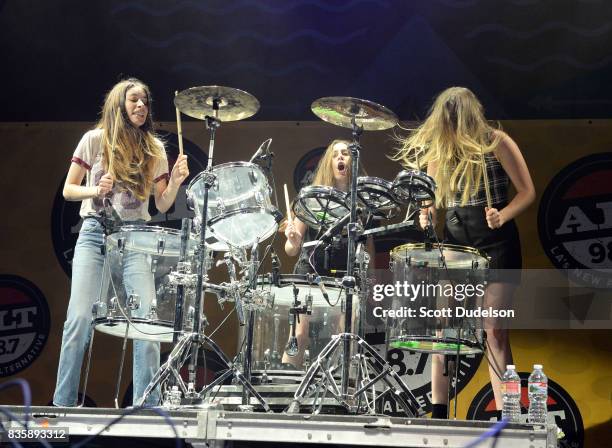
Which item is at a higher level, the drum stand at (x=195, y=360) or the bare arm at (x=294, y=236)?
the bare arm at (x=294, y=236)

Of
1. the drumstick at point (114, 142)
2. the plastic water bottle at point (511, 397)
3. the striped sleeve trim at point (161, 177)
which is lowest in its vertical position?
the plastic water bottle at point (511, 397)

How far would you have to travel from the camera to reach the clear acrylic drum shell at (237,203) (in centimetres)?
410

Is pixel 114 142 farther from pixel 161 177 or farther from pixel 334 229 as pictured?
pixel 334 229

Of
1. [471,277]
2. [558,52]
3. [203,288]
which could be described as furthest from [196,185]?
[558,52]

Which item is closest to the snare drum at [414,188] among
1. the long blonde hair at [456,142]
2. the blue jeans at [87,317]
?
the long blonde hair at [456,142]

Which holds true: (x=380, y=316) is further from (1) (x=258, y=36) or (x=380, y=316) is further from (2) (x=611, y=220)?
(1) (x=258, y=36)

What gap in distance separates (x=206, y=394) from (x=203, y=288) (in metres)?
0.52

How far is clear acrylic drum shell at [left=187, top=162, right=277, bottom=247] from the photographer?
410 centimetres

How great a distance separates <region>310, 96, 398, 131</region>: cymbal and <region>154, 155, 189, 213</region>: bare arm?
74cm

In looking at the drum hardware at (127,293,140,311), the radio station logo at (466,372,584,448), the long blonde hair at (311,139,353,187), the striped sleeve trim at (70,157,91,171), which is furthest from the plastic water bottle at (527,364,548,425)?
the striped sleeve trim at (70,157,91,171)

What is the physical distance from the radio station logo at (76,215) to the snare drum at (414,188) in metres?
2.15

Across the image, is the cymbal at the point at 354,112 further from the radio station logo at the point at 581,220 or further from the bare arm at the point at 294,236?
the radio station logo at the point at 581,220

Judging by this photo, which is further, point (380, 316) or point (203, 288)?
point (380, 316)

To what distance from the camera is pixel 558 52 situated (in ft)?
17.8
